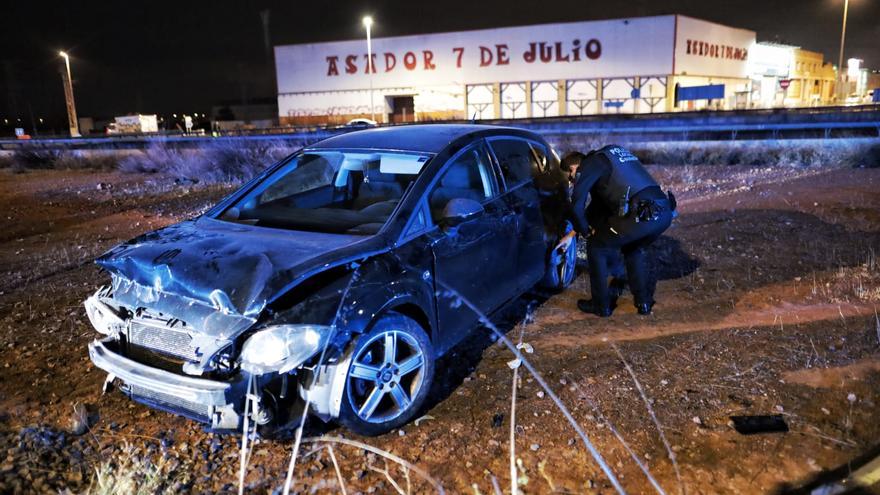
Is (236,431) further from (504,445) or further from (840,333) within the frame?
(840,333)

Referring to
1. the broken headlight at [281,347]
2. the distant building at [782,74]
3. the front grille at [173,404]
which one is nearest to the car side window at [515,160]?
the broken headlight at [281,347]

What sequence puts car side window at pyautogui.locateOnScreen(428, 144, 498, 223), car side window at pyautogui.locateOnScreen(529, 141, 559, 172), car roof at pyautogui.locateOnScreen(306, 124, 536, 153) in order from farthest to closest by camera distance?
car side window at pyautogui.locateOnScreen(529, 141, 559, 172) < car roof at pyautogui.locateOnScreen(306, 124, 536, 153) < car side window at pyautogui.locateOnScreen(428, 144, 498, 223)

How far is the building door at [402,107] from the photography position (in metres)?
51.7

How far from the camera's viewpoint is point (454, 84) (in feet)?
159

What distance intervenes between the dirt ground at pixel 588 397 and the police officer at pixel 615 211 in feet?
1.22

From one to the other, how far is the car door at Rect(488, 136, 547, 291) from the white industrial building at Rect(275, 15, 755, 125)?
129ft

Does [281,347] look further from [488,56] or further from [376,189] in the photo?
[488,56]

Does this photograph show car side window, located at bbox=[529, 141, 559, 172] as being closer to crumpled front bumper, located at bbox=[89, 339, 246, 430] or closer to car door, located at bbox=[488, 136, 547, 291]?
car door, located at bbox=[488, 136, 547, 291]

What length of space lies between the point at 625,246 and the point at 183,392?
3.63m

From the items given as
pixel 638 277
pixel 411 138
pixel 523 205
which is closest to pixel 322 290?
pixel 411 138

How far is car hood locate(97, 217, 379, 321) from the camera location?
300 centimetres

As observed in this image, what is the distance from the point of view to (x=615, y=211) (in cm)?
496

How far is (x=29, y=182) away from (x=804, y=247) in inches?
707

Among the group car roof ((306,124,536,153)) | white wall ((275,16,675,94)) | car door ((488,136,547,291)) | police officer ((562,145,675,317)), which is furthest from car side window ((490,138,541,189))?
white wall ((275,16,675,94))
